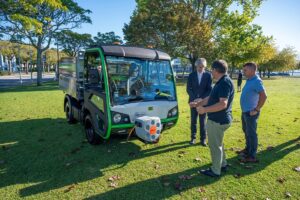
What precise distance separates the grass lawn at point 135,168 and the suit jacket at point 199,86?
134 cm

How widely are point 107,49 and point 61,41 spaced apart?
88.5 ft

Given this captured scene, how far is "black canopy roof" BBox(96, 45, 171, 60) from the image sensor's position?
4.35 metres

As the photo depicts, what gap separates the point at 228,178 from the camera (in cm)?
376

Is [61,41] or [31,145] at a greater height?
[61,41]

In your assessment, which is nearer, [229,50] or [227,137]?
[227,137]

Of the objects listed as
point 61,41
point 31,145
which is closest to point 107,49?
point 31,145

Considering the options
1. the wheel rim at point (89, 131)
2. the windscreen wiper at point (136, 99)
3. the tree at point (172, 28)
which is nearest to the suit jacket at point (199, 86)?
the windscreen wiper at point (136, 99)

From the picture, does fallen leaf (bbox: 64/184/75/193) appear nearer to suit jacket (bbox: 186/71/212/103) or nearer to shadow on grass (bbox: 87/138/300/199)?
shadow on grass (bbox: 87/138/300/199)

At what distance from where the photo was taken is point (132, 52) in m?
4.53

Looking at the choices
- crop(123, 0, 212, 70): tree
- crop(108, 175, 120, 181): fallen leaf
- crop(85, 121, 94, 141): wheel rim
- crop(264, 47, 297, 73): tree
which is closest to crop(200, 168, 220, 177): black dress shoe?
crop(108, 175, 120, 181): fallen leaf

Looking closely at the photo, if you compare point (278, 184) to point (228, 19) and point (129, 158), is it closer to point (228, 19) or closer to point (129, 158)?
point (129, 158)

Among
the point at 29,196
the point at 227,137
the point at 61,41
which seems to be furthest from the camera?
the point at 61,41

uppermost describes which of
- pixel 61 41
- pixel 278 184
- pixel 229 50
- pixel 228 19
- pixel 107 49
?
pixel 228 19

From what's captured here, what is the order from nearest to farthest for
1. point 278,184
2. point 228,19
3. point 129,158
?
point 278,184, point 129,158, point 228,19
